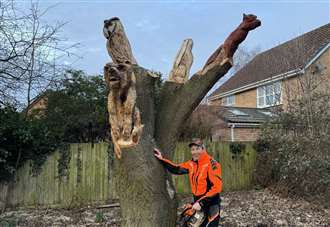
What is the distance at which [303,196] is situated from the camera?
10.2 m

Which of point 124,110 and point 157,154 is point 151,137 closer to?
point 157,154

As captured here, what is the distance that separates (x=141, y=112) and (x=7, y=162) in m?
5.84

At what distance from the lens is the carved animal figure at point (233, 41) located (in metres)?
4.21

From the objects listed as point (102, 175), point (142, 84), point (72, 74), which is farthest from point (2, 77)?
point (142, 84)

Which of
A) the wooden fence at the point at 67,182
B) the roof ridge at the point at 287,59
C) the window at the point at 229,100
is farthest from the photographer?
the window at the point at 229,100

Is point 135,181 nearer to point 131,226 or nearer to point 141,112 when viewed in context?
point 131,226

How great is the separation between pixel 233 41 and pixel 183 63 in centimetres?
95

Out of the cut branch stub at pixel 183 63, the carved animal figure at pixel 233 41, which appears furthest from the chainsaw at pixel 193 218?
the carved animal figure at pixel 233 41

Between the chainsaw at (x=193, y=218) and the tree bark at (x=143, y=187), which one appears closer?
the tree bark at (x=143, y=187)

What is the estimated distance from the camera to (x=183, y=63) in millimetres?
5082

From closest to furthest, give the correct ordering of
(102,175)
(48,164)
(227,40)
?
(227,40) < (48,164) < (102,175)

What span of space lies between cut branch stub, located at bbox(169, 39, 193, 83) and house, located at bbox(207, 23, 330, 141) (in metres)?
7.94

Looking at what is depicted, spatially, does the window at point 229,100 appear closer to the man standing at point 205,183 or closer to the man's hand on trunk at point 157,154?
the man standing at point 205,183

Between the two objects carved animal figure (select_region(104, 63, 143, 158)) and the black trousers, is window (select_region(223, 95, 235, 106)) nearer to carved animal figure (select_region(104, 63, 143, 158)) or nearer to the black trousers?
the black trousers
